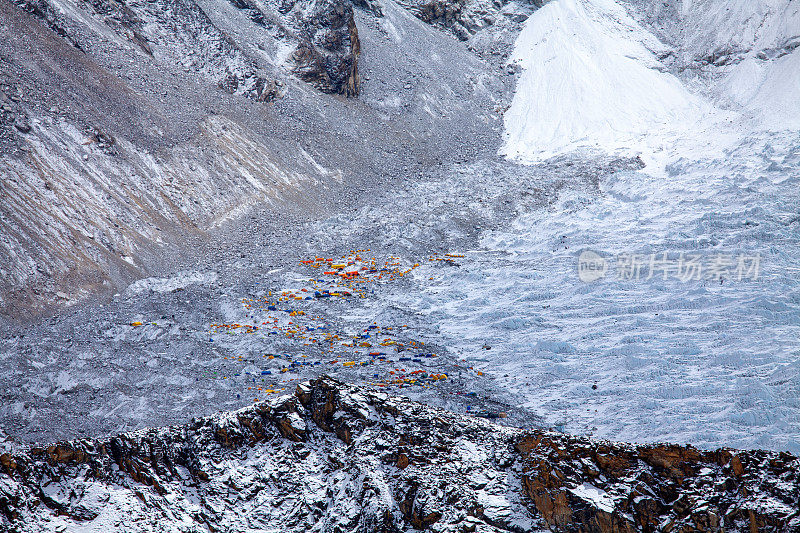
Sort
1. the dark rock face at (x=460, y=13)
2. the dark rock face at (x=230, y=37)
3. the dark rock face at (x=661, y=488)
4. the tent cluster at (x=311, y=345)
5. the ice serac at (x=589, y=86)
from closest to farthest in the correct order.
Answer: the dark rock face at (x=661, y=488)
the tent cluster at (x=311, y=345)
the dark rock face at (x=230, y=37)
the ice serac at (x=589, y=86)
the dark rock face at (x=460, y=13)

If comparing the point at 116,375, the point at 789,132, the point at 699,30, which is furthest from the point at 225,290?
the point at 699,30

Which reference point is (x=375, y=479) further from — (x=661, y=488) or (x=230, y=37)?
(x=230, y=37)

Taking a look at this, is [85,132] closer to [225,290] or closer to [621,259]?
[225,290]

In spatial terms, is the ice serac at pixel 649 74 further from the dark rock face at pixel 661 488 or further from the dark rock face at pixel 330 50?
the dark rock face at pixel 661 488

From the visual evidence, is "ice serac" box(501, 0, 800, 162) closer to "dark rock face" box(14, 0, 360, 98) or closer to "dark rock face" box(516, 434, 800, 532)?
"dark rock face" box(14, 0, 360, 98)

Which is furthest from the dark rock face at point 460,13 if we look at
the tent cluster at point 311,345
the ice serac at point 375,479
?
the ice serac at point 375,479

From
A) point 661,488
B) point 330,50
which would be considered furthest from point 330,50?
point 661,488

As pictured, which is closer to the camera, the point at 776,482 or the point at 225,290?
the point at 776,482

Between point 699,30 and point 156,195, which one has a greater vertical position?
point 699,30

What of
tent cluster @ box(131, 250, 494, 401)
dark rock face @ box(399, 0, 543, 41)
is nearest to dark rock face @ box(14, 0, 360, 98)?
dark rock face @ box(399, 0, 543, 41)
